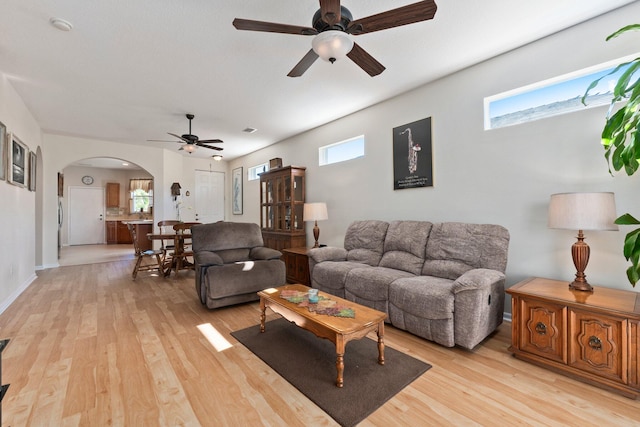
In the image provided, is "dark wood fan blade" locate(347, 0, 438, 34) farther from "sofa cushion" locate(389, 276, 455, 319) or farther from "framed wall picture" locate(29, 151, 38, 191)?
"framed wall picture" locate(29, 151, 38, 191)

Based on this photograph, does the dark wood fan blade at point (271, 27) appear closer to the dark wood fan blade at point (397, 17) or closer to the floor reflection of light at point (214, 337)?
the dark wood fan blade at point (397, 17)

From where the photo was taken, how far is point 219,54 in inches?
112

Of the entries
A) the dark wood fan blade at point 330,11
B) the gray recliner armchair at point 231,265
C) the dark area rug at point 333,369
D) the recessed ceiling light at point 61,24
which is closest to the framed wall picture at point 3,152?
the recessed ceiling light at point 61,24

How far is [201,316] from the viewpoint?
313 centimetres

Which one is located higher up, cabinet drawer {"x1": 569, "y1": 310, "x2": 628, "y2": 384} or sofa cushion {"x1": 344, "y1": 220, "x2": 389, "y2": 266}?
sofa cushion {"x1": 344, "y1": 220, "x2": 389, "y2": 266}

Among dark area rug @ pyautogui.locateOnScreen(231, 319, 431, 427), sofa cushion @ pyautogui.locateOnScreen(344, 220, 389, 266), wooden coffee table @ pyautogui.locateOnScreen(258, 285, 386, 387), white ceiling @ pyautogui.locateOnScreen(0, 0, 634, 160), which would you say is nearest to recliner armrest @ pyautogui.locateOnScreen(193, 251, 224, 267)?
dark area rug @ pyautogui.locateOnScreen(231, 319, 431, 427)

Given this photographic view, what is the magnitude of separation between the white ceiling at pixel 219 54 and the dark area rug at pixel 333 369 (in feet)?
8.85

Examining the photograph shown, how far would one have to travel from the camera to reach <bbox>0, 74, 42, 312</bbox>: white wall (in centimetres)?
330

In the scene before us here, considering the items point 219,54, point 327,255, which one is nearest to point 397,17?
point 219,54

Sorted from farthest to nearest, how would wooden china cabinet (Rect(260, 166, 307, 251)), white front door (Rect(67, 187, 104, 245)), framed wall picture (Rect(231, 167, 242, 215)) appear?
white front door (Rect(67, 187, 104, 245)) → framed wall picture (Rect(231, 167, 242, 215)) → wooden china cabinet (Rect(260, 166, 307, 251))

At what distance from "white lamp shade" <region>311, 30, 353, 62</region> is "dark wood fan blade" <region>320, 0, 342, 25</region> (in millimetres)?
92

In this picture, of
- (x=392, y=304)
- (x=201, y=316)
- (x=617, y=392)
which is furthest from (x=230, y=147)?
(x=617, y=392)

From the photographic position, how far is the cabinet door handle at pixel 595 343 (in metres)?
1.88

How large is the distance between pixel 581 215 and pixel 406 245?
60.5 inches
